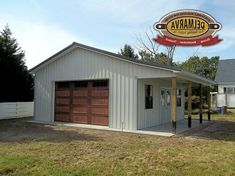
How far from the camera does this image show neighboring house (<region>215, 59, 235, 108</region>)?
2961 cm

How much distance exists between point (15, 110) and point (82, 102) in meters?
6.91

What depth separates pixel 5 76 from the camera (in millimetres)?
19984

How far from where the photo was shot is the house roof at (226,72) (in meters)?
32.1

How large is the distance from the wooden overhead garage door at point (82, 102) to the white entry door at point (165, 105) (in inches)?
143

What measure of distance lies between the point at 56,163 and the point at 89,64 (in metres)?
8.19

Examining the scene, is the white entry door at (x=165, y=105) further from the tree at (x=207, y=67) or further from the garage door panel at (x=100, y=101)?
the tree at (x=207, y=67)

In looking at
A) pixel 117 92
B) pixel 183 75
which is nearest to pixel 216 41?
pixel 183 75

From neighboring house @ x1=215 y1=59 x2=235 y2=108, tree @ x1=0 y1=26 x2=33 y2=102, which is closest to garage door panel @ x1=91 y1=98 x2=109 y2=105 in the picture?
tree @ x1=0 y1=26 x2=33 y2=102

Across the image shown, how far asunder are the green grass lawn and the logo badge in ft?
20.6

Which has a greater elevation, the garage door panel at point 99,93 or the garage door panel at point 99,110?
the garage door panel at point 99,93

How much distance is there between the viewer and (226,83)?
3172 centimetres

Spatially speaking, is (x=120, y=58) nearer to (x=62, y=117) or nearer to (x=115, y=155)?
(x=62, y=117)

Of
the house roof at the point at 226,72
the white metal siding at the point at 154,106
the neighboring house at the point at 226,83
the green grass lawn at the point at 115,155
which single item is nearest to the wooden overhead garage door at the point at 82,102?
the white metal siding at the point at 154,106

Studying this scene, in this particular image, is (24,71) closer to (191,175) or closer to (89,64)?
(89,64)
